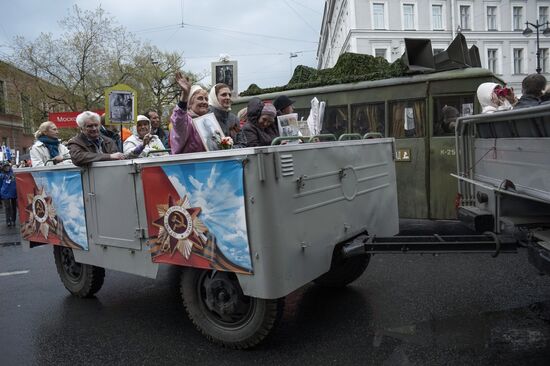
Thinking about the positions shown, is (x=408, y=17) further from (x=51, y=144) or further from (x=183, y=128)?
(x=183, y=128)

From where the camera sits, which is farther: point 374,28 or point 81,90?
point 374,28

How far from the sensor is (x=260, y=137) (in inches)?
185

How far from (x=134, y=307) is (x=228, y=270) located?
2.02m

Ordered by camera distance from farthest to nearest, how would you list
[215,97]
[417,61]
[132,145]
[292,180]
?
[417,61] → [132,145] → [215,97] → [292,180]

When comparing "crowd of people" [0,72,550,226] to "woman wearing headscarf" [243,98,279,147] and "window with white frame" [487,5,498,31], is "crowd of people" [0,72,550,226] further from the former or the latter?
"window with white frame" [487,5,498,31]

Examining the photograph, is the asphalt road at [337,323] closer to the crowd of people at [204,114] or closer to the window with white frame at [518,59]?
the crowd of people at [204,114]

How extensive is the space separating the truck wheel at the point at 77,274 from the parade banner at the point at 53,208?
11.9 inches

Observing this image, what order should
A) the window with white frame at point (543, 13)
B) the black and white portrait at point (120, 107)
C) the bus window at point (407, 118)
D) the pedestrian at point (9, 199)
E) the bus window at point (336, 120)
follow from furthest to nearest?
1. the window with white frame at point (543, 13)
2. the pedestrian at point (9, 199)
3. the bus window at point (336, 120)
4. the black and white portrait at point (120, 107)
5. the bus window at point (407, 118)

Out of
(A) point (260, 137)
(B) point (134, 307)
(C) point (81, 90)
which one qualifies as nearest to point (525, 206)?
(A) point (260, 137)

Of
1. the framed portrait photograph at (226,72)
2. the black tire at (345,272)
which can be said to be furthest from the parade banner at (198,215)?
the framed portrait photograph at (226,72)

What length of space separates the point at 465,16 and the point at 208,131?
50436mm

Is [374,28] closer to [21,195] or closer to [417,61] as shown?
[417,61]

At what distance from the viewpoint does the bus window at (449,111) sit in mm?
7438

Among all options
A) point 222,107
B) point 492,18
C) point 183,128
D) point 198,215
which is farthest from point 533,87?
point 492,18
